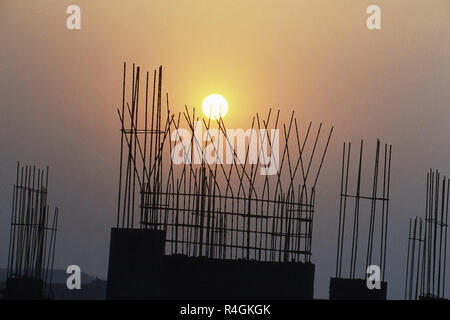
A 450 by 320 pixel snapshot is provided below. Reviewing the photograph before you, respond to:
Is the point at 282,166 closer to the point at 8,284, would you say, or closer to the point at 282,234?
the point at 282,234

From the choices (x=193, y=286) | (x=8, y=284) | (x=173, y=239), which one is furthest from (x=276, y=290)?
(x=8, y=284)

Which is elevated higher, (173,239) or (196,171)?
(196,171)

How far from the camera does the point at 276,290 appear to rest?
29.8ft

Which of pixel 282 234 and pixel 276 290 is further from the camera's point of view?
pixel 282 234

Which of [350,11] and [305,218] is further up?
[350,11]

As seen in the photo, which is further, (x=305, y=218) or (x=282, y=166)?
(x=282, y=166)

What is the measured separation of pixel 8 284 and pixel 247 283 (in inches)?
139

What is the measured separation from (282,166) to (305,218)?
1054 mm

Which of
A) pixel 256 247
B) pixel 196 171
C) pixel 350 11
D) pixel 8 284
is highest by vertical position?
pixel 350 11

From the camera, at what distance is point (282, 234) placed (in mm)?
9961
